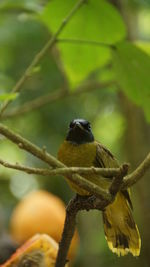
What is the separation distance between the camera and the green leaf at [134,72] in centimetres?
147

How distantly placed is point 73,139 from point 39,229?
79 centimetres

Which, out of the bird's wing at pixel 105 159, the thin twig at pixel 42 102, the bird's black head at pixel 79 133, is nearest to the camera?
the bird's wing at pixel 105 159

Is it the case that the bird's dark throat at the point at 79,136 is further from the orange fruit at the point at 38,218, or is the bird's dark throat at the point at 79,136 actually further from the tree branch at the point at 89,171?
the orange fruit at the point at 38,218

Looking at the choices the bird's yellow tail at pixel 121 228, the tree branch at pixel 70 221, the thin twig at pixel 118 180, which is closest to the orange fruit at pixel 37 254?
the bird's yellow tail at pixel 121 228

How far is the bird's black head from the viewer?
1.49 m

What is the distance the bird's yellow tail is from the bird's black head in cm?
14

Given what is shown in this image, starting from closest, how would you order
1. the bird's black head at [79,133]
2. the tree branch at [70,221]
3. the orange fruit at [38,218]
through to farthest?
the tree branch at [70,221], the bird's black head at [79,133], the orange fruit at [38,218]

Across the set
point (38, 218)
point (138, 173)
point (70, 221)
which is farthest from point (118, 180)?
point (38, 218)

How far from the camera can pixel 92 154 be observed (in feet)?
4.54

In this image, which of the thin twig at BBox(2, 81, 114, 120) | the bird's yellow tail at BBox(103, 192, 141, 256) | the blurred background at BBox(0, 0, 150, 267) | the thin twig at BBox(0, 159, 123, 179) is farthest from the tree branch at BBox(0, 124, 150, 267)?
the thin twig at BBox(2, 81, 114, 120)

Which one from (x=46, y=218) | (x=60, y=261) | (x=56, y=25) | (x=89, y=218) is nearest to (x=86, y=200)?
(x=60, y=261)

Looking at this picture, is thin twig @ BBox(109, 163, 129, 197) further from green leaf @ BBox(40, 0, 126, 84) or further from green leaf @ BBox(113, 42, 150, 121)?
green leaf @ BBox(40, 0, 126, 84)

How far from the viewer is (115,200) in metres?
1.37

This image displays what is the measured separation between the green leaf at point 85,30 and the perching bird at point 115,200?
0.25 m
